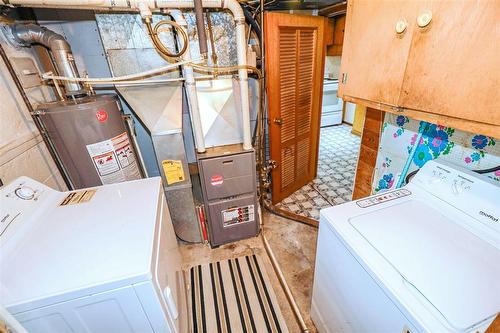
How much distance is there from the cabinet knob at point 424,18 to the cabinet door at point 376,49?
39 mm

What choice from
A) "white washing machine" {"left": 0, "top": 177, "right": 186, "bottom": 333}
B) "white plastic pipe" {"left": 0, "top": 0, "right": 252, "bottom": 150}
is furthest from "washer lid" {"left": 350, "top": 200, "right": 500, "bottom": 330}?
"white plastic pipe" {"left": 0, "top": 0, "right": 252, "bottom": 150}

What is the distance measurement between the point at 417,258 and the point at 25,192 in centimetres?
182

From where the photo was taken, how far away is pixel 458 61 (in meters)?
0.73

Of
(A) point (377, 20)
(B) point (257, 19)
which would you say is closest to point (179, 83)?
(B) point (257, 19)

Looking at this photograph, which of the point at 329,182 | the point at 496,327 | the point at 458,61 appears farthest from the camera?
the point at 329,182

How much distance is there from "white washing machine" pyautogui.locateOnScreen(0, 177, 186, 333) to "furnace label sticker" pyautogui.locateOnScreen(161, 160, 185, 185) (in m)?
0.60

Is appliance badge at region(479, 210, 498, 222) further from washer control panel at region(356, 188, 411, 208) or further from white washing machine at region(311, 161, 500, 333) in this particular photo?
washer control panel at region(356, 188, 411, 208)

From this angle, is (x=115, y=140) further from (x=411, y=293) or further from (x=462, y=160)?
(x=462, y=160)

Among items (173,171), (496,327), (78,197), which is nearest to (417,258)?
(496,327)

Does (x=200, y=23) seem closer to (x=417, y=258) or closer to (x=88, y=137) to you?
(x=88, y=137)

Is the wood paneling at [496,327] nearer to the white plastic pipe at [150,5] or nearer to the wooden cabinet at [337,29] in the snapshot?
the white plastic pipe at [150,5]

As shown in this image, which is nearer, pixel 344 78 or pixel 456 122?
pixel 456 122

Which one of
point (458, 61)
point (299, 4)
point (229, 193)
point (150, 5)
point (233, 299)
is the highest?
point (299, 4)

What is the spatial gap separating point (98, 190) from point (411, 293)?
1610 millimetres
